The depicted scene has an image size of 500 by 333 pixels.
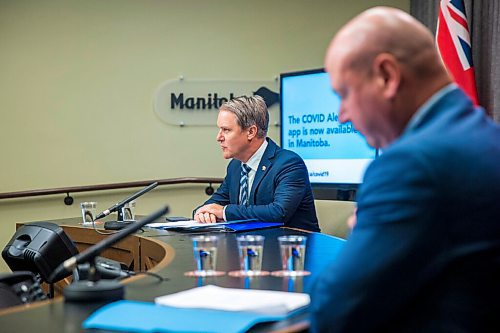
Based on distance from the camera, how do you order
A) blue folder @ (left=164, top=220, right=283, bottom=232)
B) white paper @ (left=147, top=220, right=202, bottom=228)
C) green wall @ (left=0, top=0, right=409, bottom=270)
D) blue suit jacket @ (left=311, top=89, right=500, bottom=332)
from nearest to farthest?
blue suit jacket @ (left=311, top=89, right=500, bottom=332), blue folder @ (left=164, top=220, right=283, bottom=232), white paper @ (left=147, top=220, right=202, bottom=228), green wall @ (left=0, top=0, right=409, bottom=270)

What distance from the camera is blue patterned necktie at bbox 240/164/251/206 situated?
3.56 meters

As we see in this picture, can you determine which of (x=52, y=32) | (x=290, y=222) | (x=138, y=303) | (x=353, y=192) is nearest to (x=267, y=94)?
(x=353, y=192)

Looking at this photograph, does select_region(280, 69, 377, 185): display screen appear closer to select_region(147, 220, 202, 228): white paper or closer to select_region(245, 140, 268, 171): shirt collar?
select_region(245, 140, 268, 171): shirt collar

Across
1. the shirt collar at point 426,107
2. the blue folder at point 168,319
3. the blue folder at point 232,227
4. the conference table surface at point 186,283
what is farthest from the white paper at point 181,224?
the shirt collar at point 426,107

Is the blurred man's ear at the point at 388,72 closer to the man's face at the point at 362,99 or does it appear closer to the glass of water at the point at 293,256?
the man's face at the point at 362,99

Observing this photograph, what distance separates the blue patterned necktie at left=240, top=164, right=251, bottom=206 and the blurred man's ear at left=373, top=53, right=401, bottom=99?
2274 mm

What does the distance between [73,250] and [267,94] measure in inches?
115

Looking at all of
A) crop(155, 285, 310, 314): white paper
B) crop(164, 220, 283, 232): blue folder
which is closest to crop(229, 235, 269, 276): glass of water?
crop(155, 285, 310, 314): white paper

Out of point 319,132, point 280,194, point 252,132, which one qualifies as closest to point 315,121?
point 319,132

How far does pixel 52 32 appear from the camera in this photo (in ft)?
16.0

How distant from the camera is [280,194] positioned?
11.0 ft

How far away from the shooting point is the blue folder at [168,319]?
1.28m

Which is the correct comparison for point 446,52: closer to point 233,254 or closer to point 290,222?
point 290,222

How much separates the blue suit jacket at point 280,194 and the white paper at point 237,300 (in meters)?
1.63
